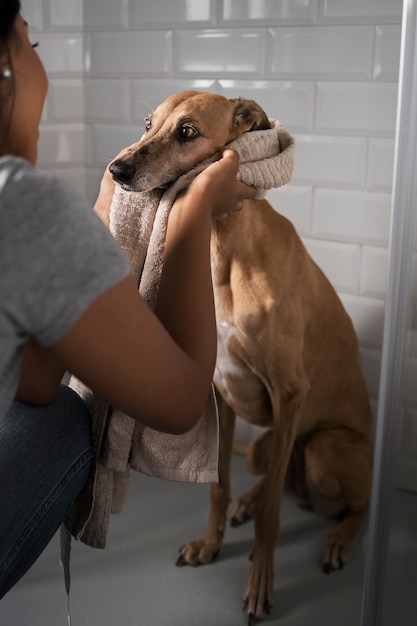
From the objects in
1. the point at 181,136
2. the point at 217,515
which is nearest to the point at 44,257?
the point at 181,136

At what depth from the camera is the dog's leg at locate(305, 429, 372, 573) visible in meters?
1.78

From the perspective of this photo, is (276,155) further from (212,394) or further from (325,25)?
(325,25)

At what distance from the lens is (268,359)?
5.21 ft

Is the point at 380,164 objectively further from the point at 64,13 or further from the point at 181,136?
the point at 64,13

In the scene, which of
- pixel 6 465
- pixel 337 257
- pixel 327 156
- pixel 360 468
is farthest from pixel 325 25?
pixel 6 465

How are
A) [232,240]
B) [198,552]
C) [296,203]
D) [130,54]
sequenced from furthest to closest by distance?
[130,54]
[296,203]
[198,552]
[232,240]

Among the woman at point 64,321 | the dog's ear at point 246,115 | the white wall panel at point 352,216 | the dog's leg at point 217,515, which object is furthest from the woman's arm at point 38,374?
the white wall panel at point 352,216

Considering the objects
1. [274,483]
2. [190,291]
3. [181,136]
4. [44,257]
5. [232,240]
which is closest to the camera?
[44,257]

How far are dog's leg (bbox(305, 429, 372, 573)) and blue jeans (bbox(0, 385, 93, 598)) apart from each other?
2.56 feet

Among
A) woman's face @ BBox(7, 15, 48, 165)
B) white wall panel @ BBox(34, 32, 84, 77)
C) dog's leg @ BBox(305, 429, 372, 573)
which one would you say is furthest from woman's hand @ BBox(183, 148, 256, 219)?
white wall panel @ BBox(34, 32, 84, 77)

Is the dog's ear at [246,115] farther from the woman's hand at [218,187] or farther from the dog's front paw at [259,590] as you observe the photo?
the dog's front paw at [259,590]

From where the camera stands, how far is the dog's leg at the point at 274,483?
1.62 m

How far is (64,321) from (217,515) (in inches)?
44.6

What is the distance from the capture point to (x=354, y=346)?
1873 mm
